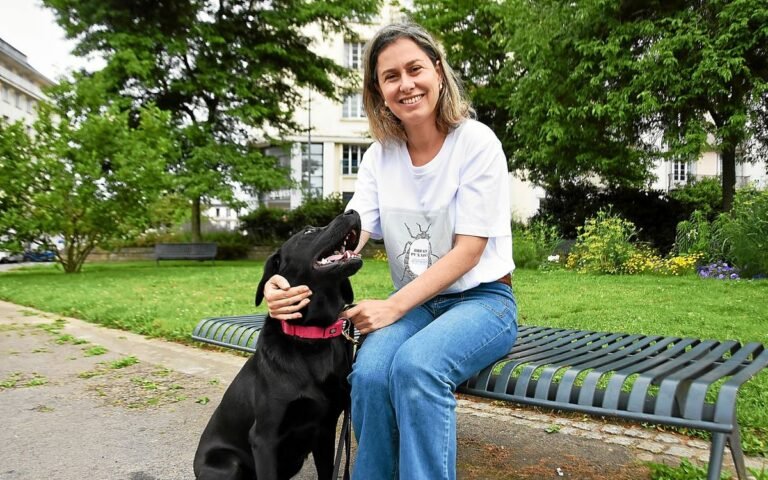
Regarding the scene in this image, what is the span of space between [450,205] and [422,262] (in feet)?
0.87

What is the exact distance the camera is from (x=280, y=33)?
20.4 metres

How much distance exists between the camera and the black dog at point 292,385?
2180 mm

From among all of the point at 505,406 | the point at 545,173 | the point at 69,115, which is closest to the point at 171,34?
the point at 69,115

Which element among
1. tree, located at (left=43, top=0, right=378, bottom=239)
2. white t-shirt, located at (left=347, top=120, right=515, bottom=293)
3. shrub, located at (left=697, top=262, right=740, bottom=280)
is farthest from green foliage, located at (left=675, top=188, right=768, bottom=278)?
tree, located at (left=43, top=0, right=378, bottom=239)

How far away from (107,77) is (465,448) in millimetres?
18218

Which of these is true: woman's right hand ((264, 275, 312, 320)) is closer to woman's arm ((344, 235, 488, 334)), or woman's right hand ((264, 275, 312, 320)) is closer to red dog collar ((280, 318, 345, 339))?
red dog collar ((280, 318, 345, 339))

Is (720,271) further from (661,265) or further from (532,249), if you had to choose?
(532,249)

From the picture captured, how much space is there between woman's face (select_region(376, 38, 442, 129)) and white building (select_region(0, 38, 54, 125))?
185 ft

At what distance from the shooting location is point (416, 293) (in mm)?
2281

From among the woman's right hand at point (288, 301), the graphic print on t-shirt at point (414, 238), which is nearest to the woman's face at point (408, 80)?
the graphic print on t-shirt at point (414, 238)

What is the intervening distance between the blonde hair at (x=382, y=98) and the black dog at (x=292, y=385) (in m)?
0.52

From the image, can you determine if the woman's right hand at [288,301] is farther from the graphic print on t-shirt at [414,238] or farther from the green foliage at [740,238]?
the green foliage at [740,238]

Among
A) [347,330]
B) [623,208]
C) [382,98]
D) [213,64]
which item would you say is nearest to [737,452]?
[347,330]

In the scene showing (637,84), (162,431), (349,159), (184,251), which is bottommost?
(162,431)
